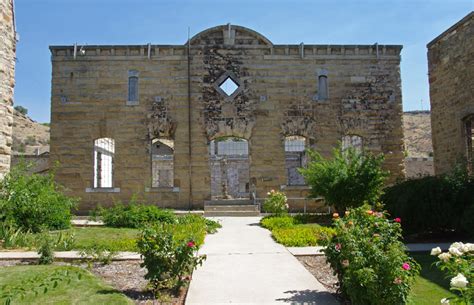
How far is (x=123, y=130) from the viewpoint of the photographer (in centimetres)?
1994

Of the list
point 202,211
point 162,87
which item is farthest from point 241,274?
point 162,87

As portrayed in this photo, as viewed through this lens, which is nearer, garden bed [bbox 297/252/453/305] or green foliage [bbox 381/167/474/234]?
garden bed [bbox 297/252/453/305]

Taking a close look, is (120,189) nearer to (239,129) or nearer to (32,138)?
(239,129)

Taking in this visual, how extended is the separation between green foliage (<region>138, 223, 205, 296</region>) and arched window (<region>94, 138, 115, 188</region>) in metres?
15.3

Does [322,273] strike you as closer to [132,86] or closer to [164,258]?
[164,258]

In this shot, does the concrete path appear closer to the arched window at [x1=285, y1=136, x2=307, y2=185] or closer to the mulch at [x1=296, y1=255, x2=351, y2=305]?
the mulch at [x1=296, y1=255, x2=351, y2=305]

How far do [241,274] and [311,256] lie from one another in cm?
Result: 204

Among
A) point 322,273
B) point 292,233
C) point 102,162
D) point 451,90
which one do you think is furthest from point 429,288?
point 102,162

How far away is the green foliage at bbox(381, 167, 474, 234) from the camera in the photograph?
10305 mm

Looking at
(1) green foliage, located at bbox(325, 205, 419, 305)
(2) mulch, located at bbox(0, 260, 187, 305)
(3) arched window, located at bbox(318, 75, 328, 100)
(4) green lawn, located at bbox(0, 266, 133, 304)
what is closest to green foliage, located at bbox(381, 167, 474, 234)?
(1) green foliage, located at bbox(325, 205, 419, 305)

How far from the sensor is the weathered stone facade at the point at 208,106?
19719mm

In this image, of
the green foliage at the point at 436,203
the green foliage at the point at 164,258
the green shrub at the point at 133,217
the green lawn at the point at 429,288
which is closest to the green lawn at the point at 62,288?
the green foliage at the point at 164,258

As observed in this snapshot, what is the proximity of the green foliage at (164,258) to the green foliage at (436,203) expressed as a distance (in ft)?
22.4

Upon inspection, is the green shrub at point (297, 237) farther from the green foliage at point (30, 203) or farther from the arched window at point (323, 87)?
the arched window at point (323, 87)
